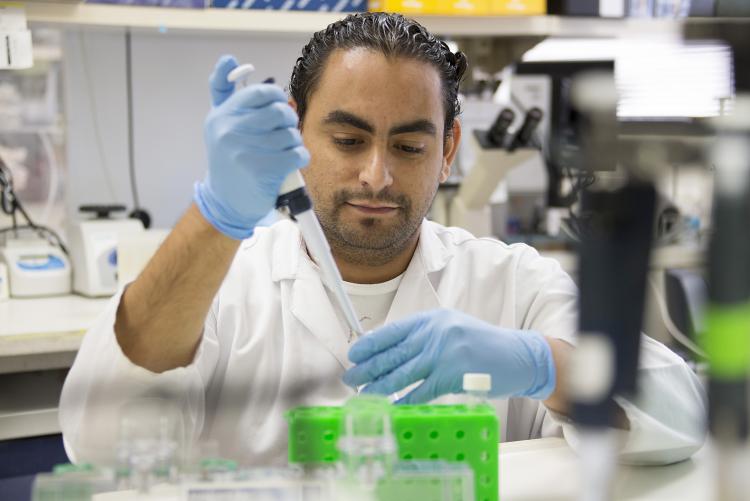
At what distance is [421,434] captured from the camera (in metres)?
0.78

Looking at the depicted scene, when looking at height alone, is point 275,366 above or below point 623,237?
below

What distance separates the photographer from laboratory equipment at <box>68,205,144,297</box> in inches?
93.9

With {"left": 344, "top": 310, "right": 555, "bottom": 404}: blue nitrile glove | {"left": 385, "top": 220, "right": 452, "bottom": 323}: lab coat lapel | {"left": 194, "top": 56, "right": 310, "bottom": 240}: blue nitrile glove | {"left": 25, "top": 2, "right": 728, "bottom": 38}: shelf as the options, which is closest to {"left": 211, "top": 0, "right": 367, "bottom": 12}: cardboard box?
{"left": 25, "top": 2, "right": 728, "bottom": 38}: shelf

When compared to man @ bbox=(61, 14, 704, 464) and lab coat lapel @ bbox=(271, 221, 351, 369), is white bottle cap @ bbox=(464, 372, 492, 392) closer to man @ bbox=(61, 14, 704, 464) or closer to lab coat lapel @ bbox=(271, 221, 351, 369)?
man @ bbox=(61, 14, 704, 464)

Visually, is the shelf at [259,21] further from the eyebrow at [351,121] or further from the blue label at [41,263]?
the eyebrow at [351,121]

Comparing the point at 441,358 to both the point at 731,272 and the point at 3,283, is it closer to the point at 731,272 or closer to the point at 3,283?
the point at 731,272

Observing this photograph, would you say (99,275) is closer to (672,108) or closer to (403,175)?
(403,175)

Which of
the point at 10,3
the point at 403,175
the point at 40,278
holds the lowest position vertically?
the point at 40,278

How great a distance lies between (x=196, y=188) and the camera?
112cm

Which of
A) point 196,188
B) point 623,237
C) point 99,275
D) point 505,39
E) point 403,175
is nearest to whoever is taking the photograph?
point 623,237

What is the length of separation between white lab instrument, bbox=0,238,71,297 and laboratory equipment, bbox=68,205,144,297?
0.04 metres

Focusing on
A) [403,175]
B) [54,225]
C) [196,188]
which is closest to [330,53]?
[403,175]

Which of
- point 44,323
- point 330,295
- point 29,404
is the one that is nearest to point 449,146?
point 330,295

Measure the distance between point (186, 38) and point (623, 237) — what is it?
8.53ft
